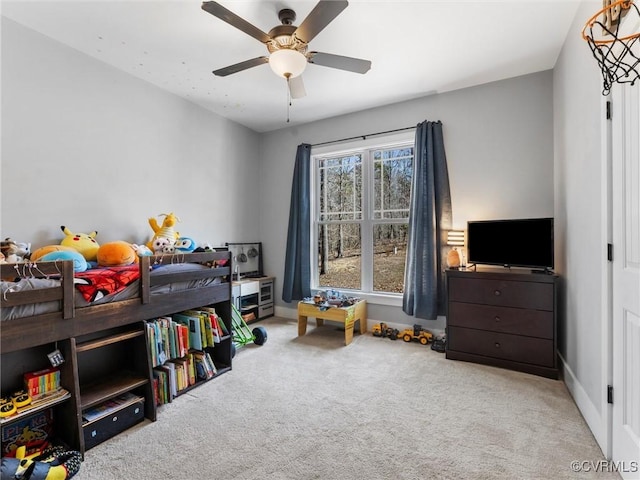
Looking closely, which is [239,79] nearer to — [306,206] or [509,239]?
[306,206]

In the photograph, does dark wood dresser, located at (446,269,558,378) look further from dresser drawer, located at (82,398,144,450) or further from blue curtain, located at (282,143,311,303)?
dresser drawer, located at (82,398,144,450)

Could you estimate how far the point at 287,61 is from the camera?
201cm

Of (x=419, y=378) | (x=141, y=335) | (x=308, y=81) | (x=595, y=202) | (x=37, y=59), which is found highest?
(x=308, y=81)

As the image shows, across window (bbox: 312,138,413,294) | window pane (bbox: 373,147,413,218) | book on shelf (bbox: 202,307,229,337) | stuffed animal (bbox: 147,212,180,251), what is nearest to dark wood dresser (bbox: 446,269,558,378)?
window (bbox: 312,138,413,294)

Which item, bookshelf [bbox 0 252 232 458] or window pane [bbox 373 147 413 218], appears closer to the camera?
bookshelf [bbox 0 252 232 458]

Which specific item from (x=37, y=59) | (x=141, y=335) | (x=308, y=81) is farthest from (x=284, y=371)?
(x=37, y=59)

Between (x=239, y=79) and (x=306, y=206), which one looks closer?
(x=239, y=79)

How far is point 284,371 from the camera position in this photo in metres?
2.71

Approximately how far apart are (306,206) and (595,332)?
3.16 meters

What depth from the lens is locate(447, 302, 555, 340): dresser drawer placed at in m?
2.56

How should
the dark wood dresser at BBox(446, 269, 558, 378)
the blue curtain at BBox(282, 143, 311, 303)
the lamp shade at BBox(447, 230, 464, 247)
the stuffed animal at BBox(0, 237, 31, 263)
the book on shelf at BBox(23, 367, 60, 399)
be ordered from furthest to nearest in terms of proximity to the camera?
1. the blue curtain at BBox(282, 143, 311, 303)
2. the lamp shade at BBox(447, 230, 464, 247)
3. the dark wood dresser at BBox(446, 269, 558, 378)
4. the stuffed animal at BBox(0, 237, 31, 263)
5. the book on shelf at BBox(23, 367, 60, 399)

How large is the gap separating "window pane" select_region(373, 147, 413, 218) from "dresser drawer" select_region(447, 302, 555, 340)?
51.3 inches

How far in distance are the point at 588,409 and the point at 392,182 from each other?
2.73m

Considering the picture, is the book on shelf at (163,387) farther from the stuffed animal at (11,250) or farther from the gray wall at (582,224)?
the gray wall at (582,224)
